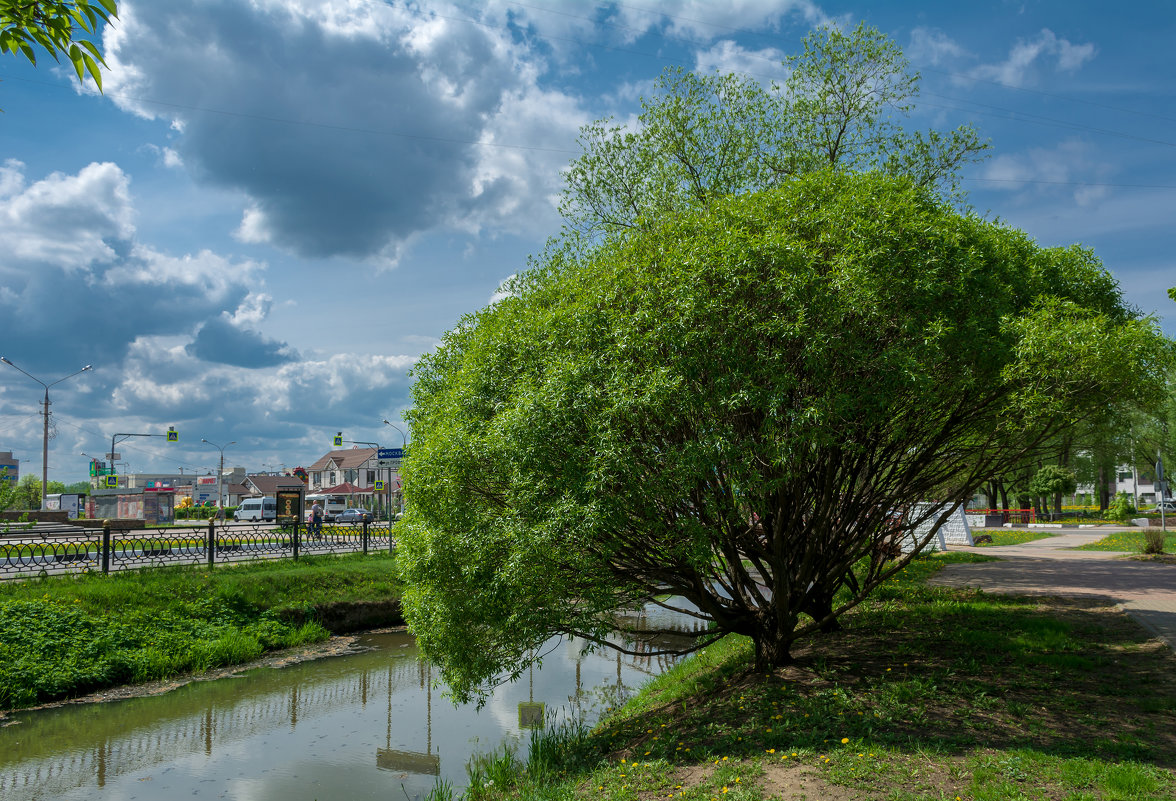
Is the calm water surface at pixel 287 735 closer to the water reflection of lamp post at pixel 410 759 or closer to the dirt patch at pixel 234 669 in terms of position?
the water reflection of lamp post at pixel 410 759

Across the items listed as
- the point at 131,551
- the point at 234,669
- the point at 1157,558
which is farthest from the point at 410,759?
the point at 1157,558

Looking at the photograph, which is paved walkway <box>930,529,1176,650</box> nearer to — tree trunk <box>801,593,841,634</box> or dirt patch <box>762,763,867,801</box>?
tree trunk <box>801,593,841,634</box>

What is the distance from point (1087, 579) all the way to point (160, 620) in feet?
72.3

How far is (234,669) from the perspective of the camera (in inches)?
642

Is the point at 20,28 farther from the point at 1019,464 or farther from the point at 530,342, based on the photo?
the point at 1019,464

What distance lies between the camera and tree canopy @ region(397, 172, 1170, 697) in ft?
25.1

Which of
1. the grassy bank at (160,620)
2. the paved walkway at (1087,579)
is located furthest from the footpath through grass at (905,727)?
the grassy bank at (160,620)

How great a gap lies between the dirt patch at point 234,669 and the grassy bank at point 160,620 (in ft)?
0.76

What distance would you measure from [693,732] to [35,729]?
11076mm

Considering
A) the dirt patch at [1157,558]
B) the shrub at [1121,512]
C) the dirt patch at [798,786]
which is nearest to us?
the dirt patch at [798,786]

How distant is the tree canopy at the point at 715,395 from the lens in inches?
301

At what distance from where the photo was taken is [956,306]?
28.6ft

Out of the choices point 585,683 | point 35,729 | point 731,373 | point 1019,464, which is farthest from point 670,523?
point 35,729

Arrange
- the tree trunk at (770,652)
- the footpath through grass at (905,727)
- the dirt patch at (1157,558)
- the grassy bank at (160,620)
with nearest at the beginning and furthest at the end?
the footpath through grass at (905,727) < the tree trunk at (770,652) < the grassy bank at (160,620) < the dirt patch at (1157,558)
